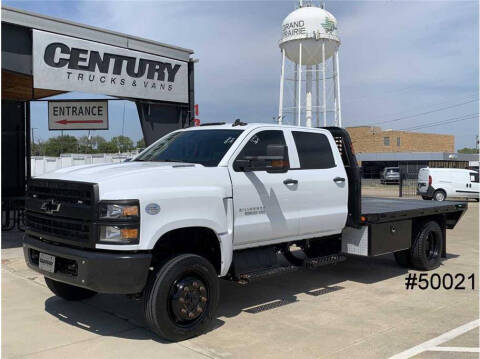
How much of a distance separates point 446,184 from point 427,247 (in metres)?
17.6

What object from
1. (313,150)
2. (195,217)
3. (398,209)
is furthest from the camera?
(398,209)

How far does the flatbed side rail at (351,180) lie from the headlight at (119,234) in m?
3.46

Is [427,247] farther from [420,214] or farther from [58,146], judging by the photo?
[58,146]

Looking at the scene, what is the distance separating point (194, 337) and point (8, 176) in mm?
10912

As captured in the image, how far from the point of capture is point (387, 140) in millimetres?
64875

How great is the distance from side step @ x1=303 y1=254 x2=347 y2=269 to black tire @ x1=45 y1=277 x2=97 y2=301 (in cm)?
274

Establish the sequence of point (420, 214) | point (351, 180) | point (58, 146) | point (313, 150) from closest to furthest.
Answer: point (313, 150) → point (351, 180) → point (420, 214) → point (58, 146)

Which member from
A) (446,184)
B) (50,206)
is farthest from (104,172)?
(446,184)

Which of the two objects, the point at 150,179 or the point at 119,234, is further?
the point at 150,179

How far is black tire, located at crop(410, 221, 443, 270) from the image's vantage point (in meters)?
8.08

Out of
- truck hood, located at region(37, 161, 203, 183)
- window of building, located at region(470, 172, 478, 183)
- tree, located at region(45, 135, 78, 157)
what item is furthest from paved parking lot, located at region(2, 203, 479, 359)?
window of building, located at region(470, 172, 478, 183)

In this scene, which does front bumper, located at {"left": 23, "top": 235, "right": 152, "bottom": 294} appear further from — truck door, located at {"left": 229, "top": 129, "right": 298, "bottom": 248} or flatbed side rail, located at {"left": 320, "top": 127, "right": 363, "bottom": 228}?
flatbed side rail, located at {"left": 320, "top": 127, "right": 363, "bottom": 228}

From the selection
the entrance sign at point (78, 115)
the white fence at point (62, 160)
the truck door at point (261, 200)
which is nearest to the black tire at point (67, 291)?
the truck door at point (261, 200)

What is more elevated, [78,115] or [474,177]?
[78,115]
